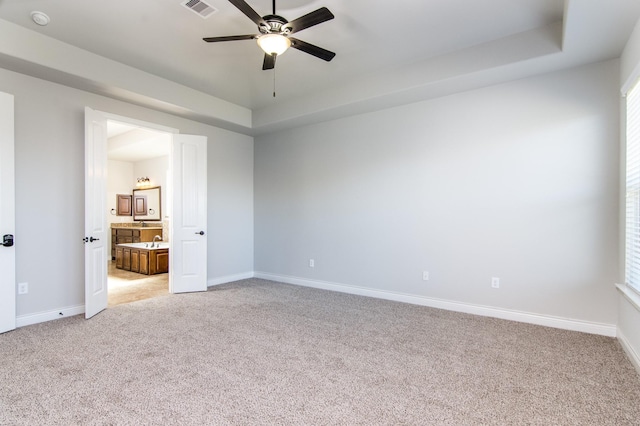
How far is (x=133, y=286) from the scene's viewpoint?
5305mm

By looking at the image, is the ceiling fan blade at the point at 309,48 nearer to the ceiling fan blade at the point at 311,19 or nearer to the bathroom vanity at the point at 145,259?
the ceiling fan blade at the point at 311,19

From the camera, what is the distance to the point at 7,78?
3303 mm

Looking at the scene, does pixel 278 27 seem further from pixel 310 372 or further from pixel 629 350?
pixel 629 350

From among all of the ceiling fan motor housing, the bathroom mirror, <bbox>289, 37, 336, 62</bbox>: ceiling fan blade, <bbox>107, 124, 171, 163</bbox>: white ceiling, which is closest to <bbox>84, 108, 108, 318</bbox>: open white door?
<bbox>107, 124, 171, 163</bbox>: white ceiling

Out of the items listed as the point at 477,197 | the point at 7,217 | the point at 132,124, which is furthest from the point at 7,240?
the point at 477,197

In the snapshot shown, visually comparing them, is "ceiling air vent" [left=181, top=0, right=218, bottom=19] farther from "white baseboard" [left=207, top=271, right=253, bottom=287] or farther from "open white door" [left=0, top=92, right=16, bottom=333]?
"white baseboard" [left=207, top=271, right=253, bottom=287]

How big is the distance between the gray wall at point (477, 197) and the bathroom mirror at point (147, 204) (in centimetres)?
501

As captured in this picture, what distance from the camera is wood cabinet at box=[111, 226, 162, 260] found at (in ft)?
26.4

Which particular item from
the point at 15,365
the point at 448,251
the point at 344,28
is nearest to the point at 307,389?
the point at 15,365

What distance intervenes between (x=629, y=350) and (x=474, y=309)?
4.48ft

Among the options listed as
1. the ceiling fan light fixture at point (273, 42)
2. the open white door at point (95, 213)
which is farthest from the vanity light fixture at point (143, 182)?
the ceiling fan light fixture at point (273, 42)

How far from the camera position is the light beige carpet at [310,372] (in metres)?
1.89

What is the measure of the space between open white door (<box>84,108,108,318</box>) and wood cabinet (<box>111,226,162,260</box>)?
14.4 feet

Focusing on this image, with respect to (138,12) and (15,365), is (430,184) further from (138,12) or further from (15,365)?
(15,365)
